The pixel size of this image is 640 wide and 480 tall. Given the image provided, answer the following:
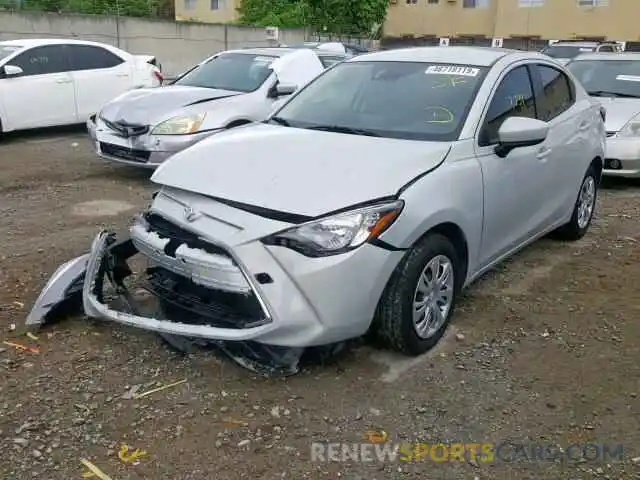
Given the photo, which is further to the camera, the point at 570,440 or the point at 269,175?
the point at 269,175

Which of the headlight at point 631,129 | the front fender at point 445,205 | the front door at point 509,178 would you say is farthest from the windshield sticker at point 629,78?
the front fender at point 445,205

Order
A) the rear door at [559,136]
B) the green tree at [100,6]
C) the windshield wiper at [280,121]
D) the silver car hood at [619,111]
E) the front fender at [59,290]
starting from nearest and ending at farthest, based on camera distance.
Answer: the front fender at [59,290] → the windshield wiper at [280,121] → the rear door at [559,136] → the silver car hood at [619,111] → the green tree at [100,6]

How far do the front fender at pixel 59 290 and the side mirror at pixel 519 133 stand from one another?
8.75ft

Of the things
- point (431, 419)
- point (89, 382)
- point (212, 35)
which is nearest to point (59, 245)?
point (89, 382)

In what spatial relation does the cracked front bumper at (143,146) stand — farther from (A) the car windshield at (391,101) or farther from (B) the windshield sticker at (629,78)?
(B) the windshield sticker at (629,78)

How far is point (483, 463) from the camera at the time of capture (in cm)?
292

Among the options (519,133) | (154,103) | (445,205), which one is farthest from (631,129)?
(154,103)

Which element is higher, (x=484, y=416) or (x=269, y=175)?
(x=269, y=175)

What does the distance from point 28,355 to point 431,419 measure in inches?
85.9

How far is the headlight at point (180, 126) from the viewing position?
7469 millimetres

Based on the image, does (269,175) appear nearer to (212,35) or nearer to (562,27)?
(212,35)

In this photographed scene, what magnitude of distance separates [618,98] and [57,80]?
8.16m

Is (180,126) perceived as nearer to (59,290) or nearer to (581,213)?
(59,290)

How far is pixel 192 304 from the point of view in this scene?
11.5 ft
